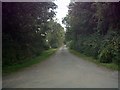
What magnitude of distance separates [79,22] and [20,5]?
18496 millimetres

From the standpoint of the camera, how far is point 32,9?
1680 cm

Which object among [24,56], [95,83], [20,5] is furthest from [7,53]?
[95,83]

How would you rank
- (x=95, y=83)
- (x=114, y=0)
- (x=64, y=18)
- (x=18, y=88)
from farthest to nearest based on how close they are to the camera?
(x=64, y=18)
(x=114, y=0)
(x=95, y=83)
(x=18, y=88)

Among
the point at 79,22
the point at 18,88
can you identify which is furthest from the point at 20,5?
the point at 79,22

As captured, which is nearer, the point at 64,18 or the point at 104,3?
the point at 104,3

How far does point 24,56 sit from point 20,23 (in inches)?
239

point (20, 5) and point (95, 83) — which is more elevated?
point (20, 5)

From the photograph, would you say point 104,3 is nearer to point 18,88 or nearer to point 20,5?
point 20,5

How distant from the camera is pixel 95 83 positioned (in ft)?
30.3

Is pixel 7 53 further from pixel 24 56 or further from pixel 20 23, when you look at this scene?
pixel 24 56

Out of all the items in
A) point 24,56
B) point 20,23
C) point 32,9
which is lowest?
point 24,56

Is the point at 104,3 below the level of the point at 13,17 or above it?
above

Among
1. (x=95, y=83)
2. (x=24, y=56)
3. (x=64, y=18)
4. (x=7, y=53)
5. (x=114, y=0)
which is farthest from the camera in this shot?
(x=64, y=18)

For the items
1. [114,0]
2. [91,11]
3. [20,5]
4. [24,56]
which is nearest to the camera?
[114,0]
